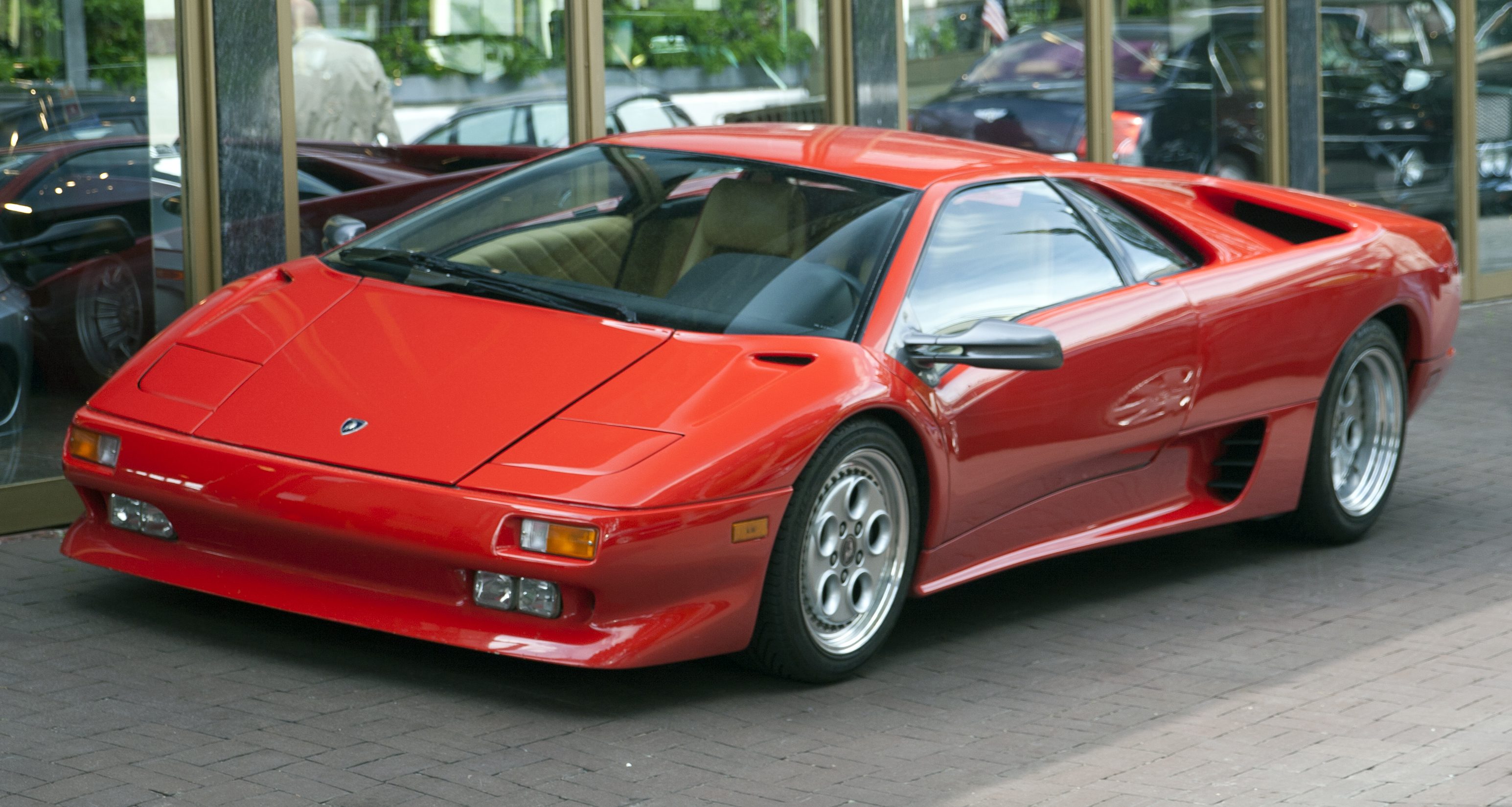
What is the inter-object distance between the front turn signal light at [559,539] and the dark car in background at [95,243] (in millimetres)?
2330

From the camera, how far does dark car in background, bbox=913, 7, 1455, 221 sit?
9969mm

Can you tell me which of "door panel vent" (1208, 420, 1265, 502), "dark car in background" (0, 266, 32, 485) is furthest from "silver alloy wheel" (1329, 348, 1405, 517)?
"dark car in background" (0, 266, 32, 485)

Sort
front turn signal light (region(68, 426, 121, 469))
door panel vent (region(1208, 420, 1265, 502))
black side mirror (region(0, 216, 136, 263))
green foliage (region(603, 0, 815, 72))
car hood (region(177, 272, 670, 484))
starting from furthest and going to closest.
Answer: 1. green foliage (region(603, 0, 815, 72))
2. black side mirror (region(0, 216, 136, 263))
3. door panel vent (region(1208, 420, 1265, 502))
4. front turn signal light (region(68, 426, 121, 469))
5. car hood (region(177, 272, 670, 484))

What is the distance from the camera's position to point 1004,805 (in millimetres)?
3783

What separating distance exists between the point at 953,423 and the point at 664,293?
2.70 feet

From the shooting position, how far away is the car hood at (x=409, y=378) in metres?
4.22

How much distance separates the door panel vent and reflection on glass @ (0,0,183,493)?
12.0 feet

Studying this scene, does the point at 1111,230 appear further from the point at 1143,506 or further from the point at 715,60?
the point at 715,60

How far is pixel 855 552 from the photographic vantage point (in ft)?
15.1

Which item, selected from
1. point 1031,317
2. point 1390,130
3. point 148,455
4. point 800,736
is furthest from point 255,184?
point 1390,130

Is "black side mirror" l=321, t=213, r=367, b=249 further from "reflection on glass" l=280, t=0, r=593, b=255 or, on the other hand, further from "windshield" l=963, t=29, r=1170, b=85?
"windshield" l=963, t=29, r=1170, b=85

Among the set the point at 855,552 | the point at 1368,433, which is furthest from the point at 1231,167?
the point at 855,552

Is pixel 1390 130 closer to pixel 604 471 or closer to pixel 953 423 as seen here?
pixel 953 423

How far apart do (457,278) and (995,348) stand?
1.43 meters
